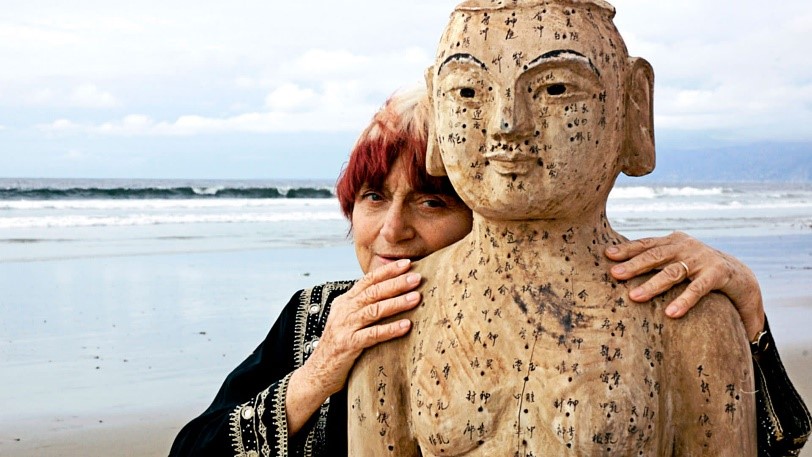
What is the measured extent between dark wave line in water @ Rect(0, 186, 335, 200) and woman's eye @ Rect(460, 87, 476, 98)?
2598 cm

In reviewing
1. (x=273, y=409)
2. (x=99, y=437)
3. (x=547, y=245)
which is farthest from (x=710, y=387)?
(x=99, y=437)

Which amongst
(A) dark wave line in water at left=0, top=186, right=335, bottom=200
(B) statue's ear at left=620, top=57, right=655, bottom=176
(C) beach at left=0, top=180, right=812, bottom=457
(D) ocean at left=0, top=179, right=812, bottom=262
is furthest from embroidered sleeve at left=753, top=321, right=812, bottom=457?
(A) dark wave line in water at left=0, top=186, right=335, bottom=200

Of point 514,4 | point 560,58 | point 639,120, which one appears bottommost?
point 639,120

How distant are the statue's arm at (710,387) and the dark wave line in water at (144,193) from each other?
26.1 m

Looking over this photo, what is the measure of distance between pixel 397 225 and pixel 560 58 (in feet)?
3.91

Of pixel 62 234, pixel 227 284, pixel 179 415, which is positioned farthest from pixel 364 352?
pixel 62 234

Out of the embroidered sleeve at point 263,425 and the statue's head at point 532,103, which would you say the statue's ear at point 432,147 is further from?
the embroidered sleeve at point 263,425

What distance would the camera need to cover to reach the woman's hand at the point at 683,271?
8.50 feet

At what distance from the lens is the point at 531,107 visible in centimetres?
246

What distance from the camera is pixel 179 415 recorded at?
21.0ft

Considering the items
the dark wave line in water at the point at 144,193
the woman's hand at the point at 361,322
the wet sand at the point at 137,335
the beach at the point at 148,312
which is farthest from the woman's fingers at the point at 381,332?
the dark wave line in water at the point at 144,193

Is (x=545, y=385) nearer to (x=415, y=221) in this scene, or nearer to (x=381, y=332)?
(x=381, y=332)

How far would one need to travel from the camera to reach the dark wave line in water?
27.4 metres

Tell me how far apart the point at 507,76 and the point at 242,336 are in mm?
6294
